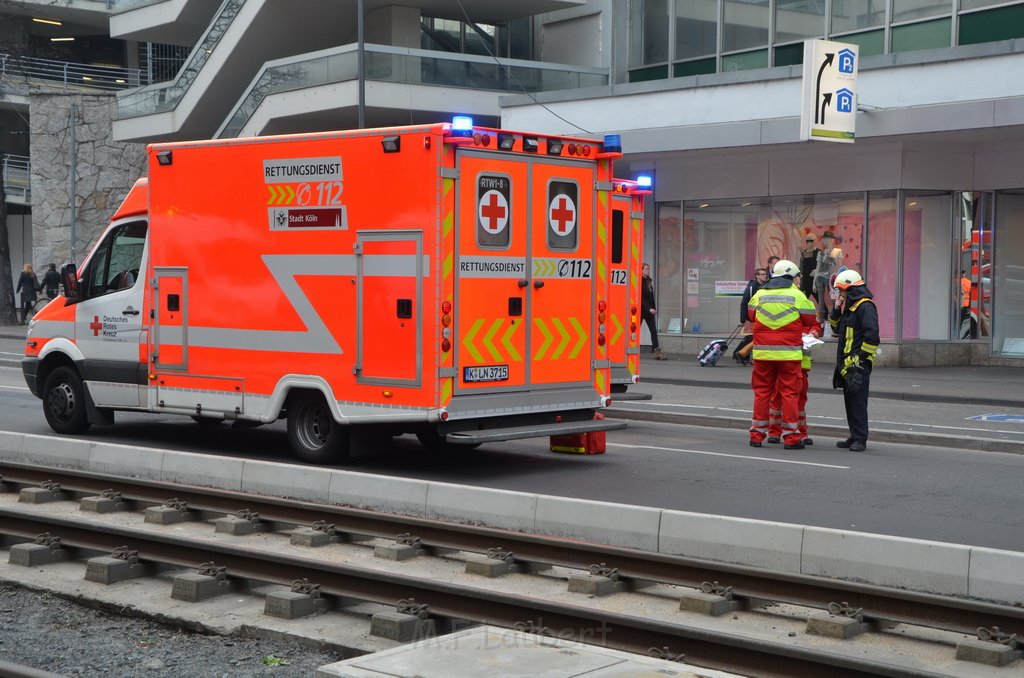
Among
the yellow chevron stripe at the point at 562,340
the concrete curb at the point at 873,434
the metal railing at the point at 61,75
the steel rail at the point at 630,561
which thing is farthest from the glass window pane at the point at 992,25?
the metal railing at the point at 61,75

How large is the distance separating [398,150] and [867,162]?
14619 mm

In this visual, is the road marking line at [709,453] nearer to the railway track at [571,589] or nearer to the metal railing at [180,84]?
the railway track at [571,589]

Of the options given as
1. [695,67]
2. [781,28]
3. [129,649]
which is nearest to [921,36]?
[781,28]

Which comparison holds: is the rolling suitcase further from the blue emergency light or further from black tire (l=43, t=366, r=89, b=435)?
the blue emergency light

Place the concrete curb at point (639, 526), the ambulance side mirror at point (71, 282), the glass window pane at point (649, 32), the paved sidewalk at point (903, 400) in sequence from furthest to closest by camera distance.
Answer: the glass window pane at point (649, 32), the paved sidewalk at point (903, 400), the ambulance side mirror at point (71, 282), the concrete curb at point (639, 526)

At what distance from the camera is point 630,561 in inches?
295

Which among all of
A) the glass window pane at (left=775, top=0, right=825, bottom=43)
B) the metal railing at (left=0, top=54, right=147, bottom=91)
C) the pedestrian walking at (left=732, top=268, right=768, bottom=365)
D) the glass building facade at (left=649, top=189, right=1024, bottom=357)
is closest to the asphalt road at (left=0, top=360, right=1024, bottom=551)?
the pedestrian walking at (left=732, top=268, right=768, bottom=365)

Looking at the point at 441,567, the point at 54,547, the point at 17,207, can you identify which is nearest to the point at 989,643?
the point at 441,567

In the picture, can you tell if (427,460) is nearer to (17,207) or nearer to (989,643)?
(989,643)

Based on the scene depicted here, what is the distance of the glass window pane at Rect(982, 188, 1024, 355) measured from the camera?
23.2m

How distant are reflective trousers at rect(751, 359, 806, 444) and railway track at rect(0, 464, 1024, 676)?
5.84m

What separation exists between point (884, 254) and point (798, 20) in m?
5.31

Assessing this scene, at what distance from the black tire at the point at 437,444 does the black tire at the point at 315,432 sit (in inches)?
35.1

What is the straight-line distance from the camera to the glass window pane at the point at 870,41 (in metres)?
23.7
